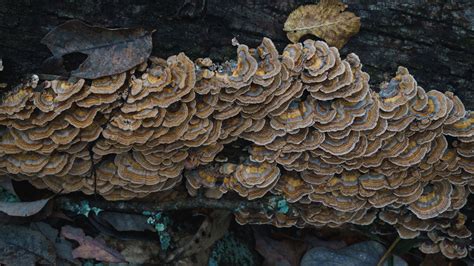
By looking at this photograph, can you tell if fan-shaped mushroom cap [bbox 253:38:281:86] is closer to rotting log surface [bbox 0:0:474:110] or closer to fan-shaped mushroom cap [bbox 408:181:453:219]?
rotting log surface [bbox 0:0:474:110]

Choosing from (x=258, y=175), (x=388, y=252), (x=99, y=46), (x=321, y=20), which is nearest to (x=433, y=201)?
(x=388, y=252)

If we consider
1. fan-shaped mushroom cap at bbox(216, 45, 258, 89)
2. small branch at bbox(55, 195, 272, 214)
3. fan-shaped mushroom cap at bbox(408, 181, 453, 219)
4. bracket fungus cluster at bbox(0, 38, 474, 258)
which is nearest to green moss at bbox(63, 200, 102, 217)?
small branch at bbox(55, 195, 272, 214)

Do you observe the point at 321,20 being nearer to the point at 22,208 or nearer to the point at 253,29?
the point at 253,29

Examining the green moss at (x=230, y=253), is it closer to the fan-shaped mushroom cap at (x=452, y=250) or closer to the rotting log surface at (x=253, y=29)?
the fan-shaped mushroom cap at (x=452, y=250)

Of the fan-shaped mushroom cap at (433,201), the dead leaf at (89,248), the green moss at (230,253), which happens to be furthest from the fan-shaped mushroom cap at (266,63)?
the green moss at (230,253)

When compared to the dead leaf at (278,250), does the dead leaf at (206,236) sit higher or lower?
higher
